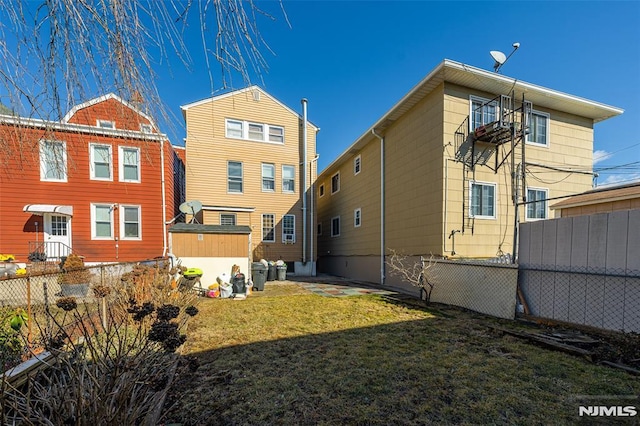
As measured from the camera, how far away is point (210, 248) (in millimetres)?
9281

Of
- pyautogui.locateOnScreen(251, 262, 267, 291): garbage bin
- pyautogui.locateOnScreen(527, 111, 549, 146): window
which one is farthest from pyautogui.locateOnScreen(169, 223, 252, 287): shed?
pyautogui.locateOnScreen(527, 111, 549, 146): window

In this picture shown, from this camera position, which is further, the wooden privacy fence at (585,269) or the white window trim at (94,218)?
the white window trim at (94,218)

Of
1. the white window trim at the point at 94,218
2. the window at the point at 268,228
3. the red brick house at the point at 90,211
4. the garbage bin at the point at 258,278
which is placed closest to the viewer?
the garbage bin at the point at 258,278

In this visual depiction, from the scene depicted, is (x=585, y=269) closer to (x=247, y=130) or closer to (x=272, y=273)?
(x=272, y=273)

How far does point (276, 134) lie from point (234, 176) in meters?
3.25

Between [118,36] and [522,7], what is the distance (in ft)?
30.1

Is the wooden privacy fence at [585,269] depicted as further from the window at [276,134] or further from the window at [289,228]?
the window at [276,134]

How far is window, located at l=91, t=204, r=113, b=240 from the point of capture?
429 inches

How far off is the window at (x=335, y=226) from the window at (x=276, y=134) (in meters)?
5.71

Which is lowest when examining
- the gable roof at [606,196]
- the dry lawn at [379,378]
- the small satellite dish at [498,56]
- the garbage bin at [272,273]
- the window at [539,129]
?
the garbage bin at [272,273]

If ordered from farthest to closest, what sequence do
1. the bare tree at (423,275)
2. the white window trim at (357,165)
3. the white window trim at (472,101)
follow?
the white window trim at (357,165) → the white window trim at (472,101) → the bare tree at (423,275)

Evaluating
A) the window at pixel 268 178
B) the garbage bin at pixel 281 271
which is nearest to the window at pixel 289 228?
the window at pixel 268 178

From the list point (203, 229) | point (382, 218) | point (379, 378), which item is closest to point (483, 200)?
point (382, 218)

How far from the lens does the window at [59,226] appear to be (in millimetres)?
10414
